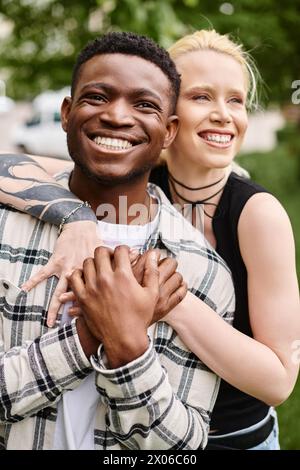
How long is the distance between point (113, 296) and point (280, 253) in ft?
2.51

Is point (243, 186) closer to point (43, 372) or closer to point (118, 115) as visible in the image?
point (118, 115)

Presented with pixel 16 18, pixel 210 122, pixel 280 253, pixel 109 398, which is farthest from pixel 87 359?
pixel 16 18

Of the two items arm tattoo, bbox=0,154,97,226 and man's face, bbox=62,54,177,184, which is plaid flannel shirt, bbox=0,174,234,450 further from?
man's face, bbox=62,54,177,184

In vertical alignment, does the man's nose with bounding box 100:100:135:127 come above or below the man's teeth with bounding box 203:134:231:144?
above

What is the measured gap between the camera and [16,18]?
842 cm

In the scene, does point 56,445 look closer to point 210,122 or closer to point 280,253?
point 280,253

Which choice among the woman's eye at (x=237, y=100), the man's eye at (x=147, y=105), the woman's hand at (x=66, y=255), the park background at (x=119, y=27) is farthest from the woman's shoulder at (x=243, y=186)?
the park background at (x=119, y=27)

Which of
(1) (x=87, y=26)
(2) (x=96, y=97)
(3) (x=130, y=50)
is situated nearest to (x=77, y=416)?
(2) (x=96, y=97)

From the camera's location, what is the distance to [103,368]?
179cm

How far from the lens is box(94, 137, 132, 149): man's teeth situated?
209cm

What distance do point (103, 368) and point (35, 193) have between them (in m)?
0.75

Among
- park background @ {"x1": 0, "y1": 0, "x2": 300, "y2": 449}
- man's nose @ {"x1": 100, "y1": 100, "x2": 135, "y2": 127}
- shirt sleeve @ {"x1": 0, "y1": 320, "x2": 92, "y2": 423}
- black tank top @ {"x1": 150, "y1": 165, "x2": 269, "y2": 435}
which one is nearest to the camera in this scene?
shirt sleeve @ {"x1": 0, "y1": 320, "x2": 92, "y2": 423}

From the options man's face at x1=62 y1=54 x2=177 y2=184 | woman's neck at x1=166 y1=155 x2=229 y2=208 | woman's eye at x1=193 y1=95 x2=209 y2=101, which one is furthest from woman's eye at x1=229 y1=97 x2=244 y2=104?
man's face at x1=62 y1=54 x2=177 y2=184

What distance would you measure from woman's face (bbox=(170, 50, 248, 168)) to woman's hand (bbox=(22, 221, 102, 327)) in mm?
660
